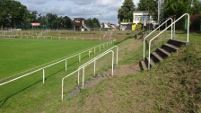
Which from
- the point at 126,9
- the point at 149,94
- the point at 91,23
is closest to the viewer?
the point at 149,94

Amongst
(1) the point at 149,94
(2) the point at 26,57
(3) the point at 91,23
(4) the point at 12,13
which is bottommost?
(2) the point at 26,57

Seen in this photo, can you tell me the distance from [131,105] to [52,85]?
6.46 m

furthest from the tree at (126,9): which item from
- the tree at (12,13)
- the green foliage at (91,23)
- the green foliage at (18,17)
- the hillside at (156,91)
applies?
the hillside at (156,91)

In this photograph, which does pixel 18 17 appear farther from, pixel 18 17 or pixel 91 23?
pixel 91 23

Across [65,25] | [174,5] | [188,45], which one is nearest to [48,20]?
[65,25]

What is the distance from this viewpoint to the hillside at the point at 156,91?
17.2 ft

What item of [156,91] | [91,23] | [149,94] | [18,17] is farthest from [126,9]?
[149,94]

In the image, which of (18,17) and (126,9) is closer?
(126,9)

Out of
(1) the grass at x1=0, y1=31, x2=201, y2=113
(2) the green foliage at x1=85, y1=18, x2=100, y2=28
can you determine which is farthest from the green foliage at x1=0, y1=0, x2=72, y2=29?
(1) the grass at x1=0, y1=31, x2=201, y2=113

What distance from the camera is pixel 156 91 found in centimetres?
594

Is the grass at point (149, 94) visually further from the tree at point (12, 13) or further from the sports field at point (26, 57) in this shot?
the tree at point (12, 13)

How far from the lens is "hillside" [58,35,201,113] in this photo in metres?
5.23

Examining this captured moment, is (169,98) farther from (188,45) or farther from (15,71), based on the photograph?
(15,71)

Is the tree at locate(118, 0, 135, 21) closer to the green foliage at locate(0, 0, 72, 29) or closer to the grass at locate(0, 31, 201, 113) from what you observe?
the green foliage at locate(0, 0, 72, 29)
